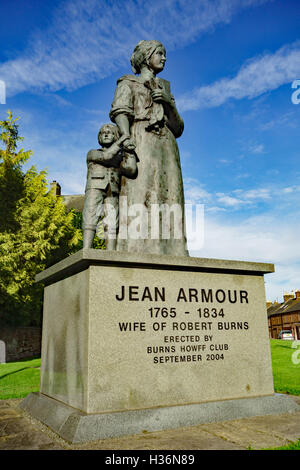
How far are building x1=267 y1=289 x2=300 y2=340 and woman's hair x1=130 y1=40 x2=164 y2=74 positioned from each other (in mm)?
62309

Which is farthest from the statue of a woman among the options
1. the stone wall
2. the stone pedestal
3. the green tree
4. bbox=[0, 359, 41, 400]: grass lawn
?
the stone wall

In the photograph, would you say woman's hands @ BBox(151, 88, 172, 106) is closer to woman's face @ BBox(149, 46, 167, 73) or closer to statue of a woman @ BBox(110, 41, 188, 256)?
statue of a woman @ BBox(110, 41, 188, 256)

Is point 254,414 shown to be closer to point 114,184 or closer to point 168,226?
point 168,226

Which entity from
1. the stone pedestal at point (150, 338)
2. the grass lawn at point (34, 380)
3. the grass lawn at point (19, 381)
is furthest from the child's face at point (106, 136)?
the grass lawn at point (19, 381)

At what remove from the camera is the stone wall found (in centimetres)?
2002

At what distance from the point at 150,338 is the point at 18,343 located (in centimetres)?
1886

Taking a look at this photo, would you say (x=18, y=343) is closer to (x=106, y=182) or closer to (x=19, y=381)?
(x=19, y=381)

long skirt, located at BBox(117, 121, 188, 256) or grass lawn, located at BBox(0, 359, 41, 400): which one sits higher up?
long skirt, located at BBox(117, 121, 188, 256)

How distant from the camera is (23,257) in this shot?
19812 mm

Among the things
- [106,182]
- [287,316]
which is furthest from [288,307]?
[106,182]

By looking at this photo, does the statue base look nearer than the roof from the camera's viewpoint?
Yes

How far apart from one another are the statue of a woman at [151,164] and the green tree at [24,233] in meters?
14.5

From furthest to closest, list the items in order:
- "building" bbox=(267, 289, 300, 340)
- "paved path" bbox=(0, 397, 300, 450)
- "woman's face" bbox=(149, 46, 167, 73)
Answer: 1. "building" bbox=(267, 289, 300, 340)
2. "woman's face" bbox=(149, 46, 167, 73)
3. "paved path" bbox=(0, 397, 300, 450)

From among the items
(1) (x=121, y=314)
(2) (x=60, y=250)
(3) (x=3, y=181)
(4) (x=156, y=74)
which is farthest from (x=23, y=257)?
(1) (x=121, y=314)
